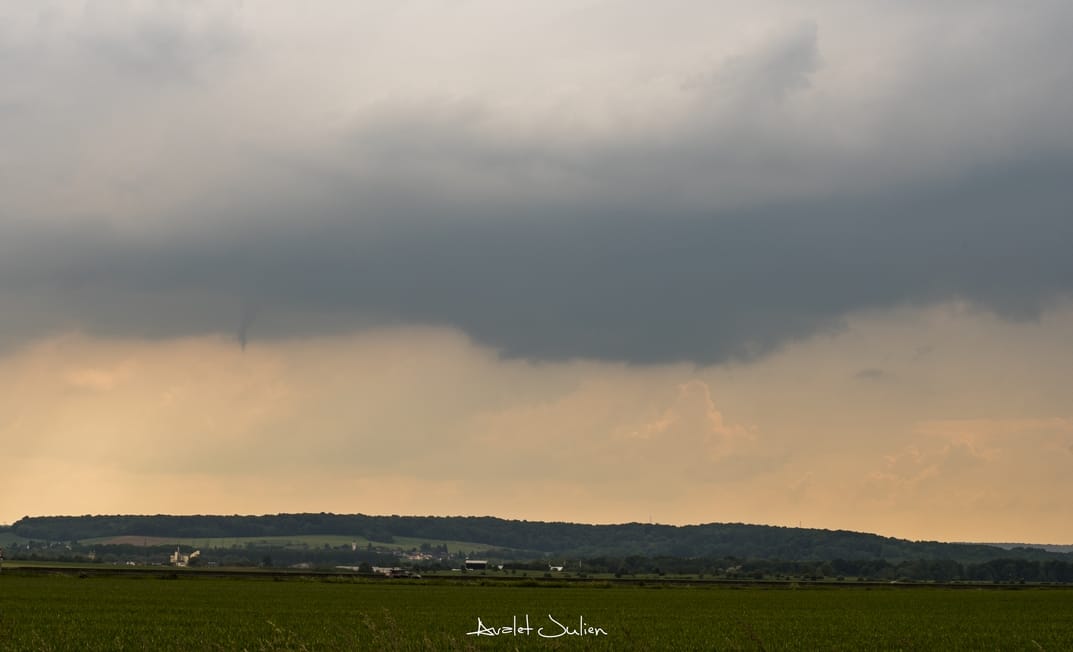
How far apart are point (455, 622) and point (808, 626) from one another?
72.7 feet

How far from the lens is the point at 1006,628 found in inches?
2876

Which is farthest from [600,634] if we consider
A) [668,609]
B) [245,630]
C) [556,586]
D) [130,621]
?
[556,586]

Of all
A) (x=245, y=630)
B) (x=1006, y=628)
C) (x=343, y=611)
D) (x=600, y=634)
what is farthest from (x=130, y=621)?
(x=1006, y=628)

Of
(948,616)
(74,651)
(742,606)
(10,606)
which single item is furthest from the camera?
(742,606)

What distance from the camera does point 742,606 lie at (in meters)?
101

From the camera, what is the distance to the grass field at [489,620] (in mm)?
53062

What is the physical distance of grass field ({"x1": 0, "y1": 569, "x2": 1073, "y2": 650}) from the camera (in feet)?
174

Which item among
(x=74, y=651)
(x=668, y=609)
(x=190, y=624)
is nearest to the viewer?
(x=74, y=651)

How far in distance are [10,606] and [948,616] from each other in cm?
6790

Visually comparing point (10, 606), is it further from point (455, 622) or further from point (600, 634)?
point (600, 634)

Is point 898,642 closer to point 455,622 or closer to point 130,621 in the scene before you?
point 455,622

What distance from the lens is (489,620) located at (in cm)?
7450

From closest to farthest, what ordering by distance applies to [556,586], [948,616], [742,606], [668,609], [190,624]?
[190,624] → [948,616] → [668,609] → [742,606] → [556,586]

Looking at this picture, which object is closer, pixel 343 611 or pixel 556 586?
pixel 343 611
